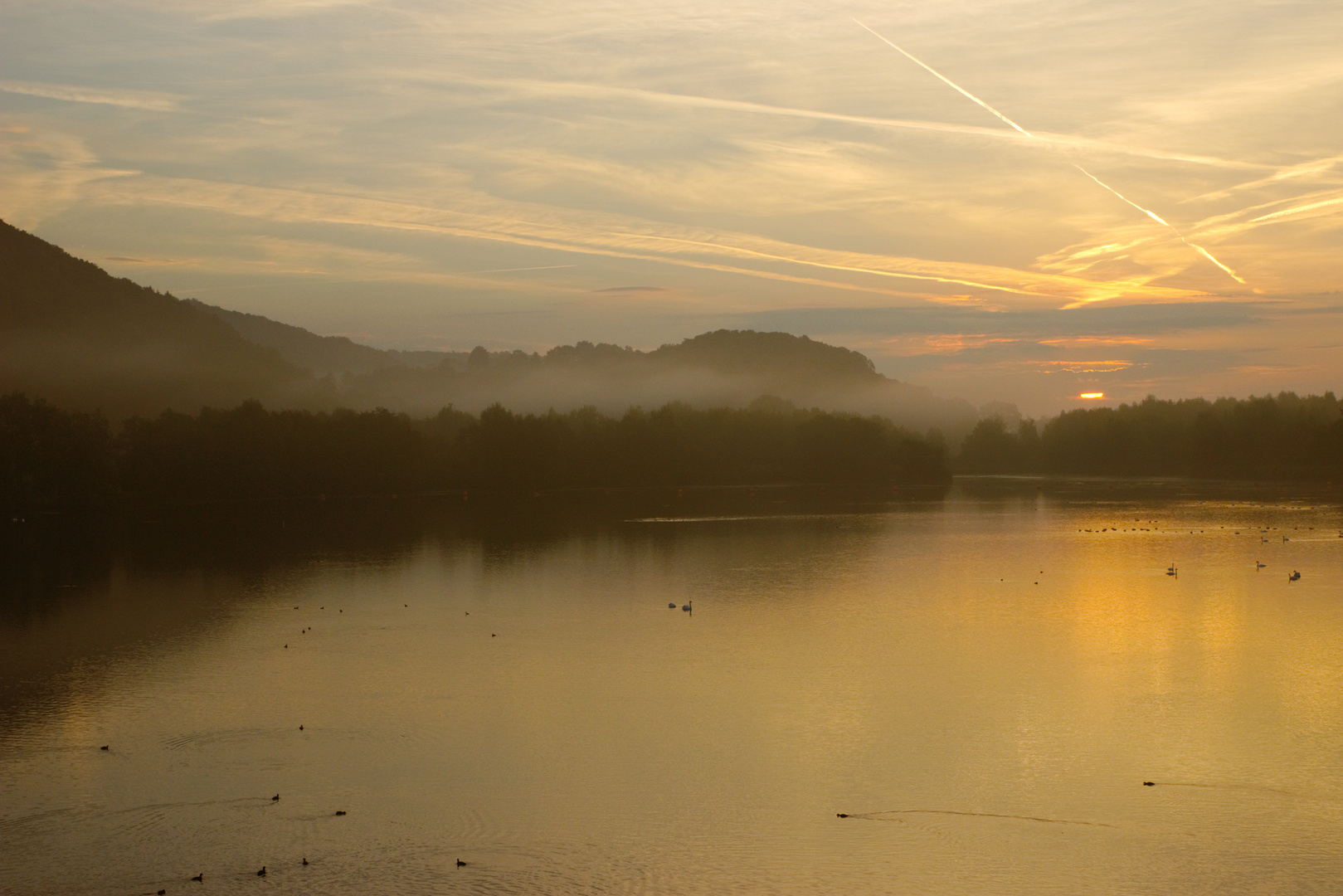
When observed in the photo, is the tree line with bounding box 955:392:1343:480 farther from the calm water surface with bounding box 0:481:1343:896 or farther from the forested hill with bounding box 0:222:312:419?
the forested hill with bounding box 0:222:312:419

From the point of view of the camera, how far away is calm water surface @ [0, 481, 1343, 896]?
51.5ft

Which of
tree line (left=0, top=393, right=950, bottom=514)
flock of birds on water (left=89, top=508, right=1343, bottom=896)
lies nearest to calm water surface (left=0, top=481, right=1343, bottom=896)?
flock of birds on water (left=89, top=508, right=1343, bottom=896)

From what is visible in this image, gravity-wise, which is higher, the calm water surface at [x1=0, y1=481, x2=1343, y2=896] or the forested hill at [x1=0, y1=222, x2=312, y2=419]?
the forested hill at [x1=0, y1=222, x2=312, y2=419]

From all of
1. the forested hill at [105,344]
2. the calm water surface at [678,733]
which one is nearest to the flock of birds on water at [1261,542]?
the calm water surface at [678,733]

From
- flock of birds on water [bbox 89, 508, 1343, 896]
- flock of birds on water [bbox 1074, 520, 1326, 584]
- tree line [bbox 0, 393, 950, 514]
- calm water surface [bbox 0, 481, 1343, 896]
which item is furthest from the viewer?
tree line [bbox 0, 393, 950, 514]

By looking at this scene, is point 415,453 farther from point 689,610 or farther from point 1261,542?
point 689,610

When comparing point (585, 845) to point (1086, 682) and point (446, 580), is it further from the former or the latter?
point (446, 580)

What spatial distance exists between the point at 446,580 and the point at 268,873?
98.3 ft

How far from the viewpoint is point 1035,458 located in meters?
183

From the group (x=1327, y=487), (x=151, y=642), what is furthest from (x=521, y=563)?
(x=1327, y=487)

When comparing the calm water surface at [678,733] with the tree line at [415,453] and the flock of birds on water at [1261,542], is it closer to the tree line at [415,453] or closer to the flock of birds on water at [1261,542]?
the flock of birds on water at [1261,542]

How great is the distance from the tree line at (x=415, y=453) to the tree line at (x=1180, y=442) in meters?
29.8

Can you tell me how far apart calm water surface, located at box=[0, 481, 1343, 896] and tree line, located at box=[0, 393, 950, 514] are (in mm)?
34681

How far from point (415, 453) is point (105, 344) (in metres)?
72.7
